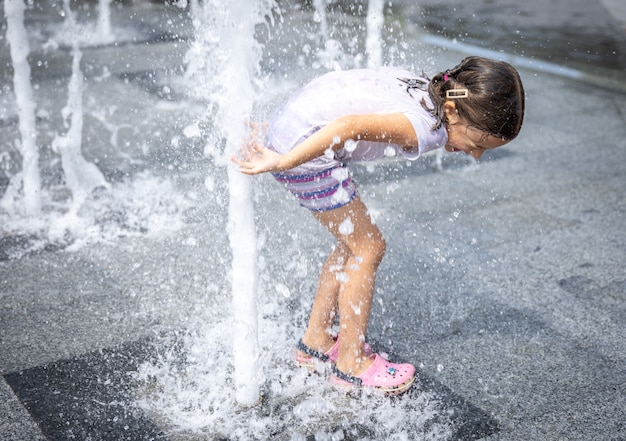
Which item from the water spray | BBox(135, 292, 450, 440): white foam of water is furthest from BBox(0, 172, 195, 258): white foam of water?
→ the water spray

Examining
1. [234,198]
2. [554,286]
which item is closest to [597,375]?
[554,286]

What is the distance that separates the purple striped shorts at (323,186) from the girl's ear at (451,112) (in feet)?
1.29

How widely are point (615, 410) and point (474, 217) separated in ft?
6.08

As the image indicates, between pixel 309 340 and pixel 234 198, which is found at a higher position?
pixel 234 198

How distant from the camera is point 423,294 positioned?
3.62 metres

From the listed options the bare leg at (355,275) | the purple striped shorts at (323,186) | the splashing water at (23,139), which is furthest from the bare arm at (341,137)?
the splashing water at (23,139)

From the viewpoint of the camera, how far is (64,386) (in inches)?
111

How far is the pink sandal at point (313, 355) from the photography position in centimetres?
297

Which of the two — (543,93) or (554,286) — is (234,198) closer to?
(554,286)

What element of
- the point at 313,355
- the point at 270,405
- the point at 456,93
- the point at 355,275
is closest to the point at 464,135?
the point at 456,93

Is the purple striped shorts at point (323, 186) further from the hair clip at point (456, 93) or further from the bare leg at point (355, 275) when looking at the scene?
the hair clip at point (456, 93)

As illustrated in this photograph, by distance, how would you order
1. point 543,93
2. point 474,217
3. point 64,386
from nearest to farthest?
point 64,386 < point 474,217 < point 543,93

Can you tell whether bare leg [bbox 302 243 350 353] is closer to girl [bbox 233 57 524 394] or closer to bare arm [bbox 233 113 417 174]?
girl [bbox 233 57 524 394]

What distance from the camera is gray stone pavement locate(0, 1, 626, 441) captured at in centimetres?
277
